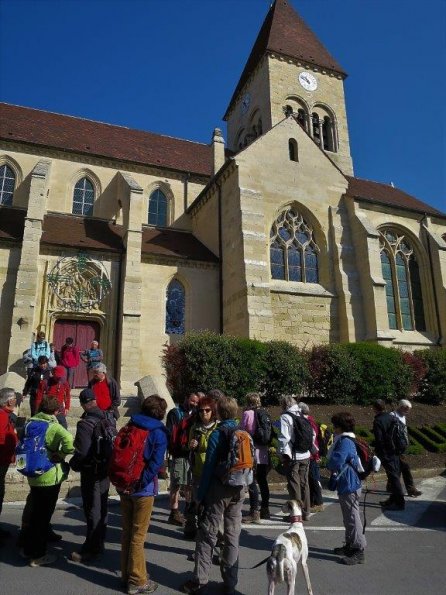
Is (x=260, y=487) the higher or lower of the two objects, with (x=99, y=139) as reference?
lower

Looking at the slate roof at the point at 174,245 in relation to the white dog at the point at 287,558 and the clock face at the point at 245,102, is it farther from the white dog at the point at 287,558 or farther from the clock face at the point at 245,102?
the clock face at the point at 245,102

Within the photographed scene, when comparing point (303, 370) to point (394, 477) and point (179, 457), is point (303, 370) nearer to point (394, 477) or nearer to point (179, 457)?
point (394, 477)

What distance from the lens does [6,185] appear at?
18.5m

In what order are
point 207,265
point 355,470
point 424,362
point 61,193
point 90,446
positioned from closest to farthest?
point 90,446
point 355,470
point 424,362
point 207,265
point 61,193

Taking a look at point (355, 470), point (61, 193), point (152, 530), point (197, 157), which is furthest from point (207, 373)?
point (197, 157)

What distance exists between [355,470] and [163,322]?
12175mm

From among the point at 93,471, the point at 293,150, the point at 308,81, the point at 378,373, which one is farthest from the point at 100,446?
the point at 308,81

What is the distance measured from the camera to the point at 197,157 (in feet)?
79.3

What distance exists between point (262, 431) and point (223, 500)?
207cm

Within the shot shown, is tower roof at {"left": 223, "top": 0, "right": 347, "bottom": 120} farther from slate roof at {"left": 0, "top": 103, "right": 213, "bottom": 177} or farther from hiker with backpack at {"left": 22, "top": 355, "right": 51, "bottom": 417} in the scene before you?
hiker with backpack at {"left": 22, "top": 355, "right": 51, "bottom": 417}

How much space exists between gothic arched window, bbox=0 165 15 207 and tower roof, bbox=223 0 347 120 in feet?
62.7

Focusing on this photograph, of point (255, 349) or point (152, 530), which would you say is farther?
point (255, 349)

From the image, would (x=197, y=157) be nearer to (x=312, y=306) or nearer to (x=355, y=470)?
(x=312, y=306)

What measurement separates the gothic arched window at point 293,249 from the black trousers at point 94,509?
41.1ft
